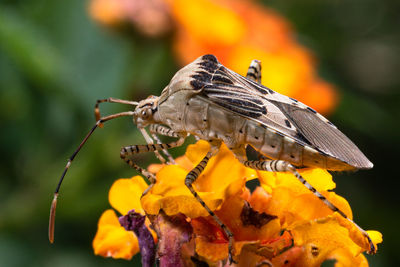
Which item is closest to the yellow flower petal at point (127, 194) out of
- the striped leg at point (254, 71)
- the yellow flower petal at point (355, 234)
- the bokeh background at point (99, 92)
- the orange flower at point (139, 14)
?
the yellow flower petal at point (355, 234)

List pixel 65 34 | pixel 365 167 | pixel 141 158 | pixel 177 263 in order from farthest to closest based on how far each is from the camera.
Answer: pixel 65 34 → pixel 141 158 → pixel 365 167 → pixel 177 263

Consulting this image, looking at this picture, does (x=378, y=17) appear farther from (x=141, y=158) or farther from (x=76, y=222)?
(x=76, y=222)

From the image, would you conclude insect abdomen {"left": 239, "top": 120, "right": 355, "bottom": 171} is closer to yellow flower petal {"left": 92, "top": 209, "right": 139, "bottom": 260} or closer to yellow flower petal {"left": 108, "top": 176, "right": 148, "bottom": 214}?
yellow flower petal {"left": 108, "top": 176, "right": 148, "bottom": 214}

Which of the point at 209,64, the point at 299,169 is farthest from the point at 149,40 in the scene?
the point at 299,169

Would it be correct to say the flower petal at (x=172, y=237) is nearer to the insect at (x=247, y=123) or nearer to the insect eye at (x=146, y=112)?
the insect at (x=247, y=123)

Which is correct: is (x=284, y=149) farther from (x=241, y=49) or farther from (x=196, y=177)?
(x=241, y=49)

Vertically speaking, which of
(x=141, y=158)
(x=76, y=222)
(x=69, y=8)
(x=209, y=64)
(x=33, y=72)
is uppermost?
(x=209, y=64)
